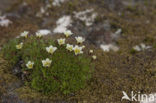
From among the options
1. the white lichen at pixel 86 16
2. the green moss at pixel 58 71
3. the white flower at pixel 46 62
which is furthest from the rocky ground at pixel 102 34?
the white flower at pixel 46 62

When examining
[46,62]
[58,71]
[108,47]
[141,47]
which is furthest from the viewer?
[108,47]

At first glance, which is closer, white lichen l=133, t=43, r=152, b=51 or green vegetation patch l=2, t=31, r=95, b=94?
green vegetation patch l=2, t=31, r=95, b=94

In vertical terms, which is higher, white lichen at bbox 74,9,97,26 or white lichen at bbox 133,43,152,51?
white lichen at bbox 74,9,97,26

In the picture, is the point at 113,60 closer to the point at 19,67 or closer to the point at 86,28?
the point at 86,28

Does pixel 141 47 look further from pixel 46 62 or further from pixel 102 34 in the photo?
pixel 46 62

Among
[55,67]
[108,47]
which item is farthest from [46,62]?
[108,47]

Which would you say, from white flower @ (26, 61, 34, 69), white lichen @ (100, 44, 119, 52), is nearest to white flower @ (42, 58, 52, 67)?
white flower @ (26, 61, 34, 69)

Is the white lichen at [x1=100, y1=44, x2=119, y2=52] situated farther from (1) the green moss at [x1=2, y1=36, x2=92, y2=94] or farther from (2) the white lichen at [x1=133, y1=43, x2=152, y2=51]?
(1) the green moss at [x1=2, y1=36, x2=92, y2=94]

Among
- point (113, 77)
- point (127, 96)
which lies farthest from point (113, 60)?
point (127, 96)
